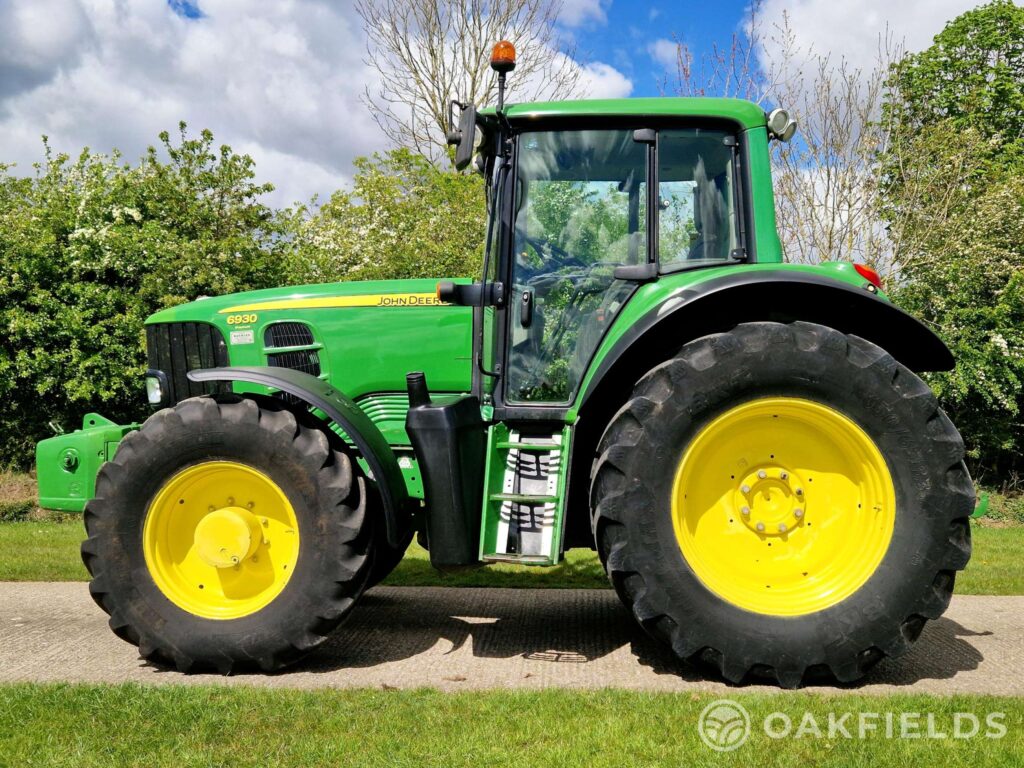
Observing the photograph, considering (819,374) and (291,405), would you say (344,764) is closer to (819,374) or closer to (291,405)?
(291,405)

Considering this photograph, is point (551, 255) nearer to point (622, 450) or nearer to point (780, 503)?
point (622, 450)

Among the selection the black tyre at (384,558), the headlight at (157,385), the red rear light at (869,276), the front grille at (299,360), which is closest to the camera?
the red rear light at (869,276)

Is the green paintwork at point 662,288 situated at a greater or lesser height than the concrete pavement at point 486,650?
greater

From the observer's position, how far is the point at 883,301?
3990 mm

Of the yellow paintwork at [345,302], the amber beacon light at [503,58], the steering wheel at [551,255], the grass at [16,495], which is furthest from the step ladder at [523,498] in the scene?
the grass at [16,495]

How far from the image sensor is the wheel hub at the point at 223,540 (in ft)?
13.5

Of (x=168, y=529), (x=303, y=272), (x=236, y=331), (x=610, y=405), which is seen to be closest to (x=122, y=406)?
(x=303, y=272)

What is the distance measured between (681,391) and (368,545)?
1574 millimetres

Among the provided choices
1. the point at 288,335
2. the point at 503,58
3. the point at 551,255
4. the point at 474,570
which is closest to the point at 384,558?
the point at 288,335

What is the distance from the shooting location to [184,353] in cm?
523

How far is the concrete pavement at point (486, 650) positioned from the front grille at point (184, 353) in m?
1.40

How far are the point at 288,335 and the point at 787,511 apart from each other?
2812 mm

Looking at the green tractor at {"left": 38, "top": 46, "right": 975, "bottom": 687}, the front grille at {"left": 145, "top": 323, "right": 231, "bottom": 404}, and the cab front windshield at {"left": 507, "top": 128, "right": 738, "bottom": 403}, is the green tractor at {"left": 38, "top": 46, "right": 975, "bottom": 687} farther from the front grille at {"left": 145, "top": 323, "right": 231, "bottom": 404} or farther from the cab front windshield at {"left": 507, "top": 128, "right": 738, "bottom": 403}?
the front grille at {"left": 145, "top": 323, "right": 231, "bottom": 404}

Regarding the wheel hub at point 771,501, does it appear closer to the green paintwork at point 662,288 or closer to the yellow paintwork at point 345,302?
the green paintwork at point 662,288
